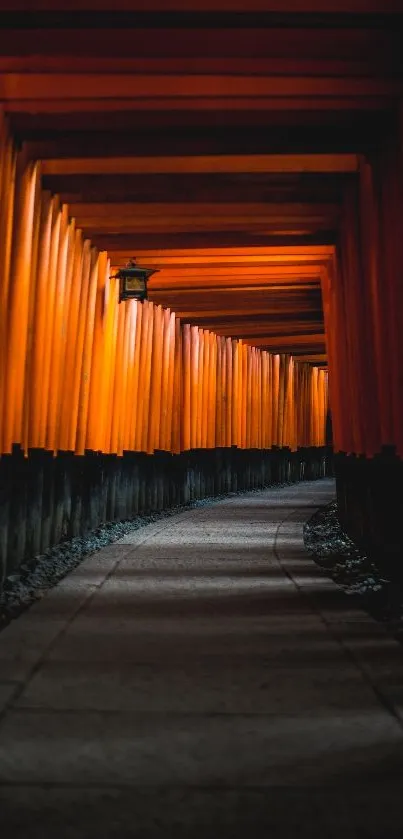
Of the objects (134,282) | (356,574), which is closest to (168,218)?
(134,282)

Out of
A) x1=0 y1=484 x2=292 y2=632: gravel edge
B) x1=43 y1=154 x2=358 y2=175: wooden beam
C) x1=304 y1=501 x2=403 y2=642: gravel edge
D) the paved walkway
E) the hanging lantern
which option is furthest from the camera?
the hanging lantern

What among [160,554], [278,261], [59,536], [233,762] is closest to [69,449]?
[59,536]

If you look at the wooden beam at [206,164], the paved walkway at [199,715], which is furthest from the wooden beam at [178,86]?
the paved walkway at [199,715]

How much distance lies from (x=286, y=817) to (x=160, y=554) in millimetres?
6511

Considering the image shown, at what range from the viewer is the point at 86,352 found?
10531 millimetres

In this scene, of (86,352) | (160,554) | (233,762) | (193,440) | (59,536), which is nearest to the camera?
(233,762)

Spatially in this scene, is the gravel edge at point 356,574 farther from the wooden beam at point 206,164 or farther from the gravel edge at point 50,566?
the wooden beam at point 206,164

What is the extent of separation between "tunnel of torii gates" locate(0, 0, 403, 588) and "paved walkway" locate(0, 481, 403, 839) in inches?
84.2

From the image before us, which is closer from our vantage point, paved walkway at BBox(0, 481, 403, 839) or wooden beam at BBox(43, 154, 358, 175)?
paved walkway at BBox(0, 481, 403, 839)

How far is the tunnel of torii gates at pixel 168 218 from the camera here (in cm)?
627

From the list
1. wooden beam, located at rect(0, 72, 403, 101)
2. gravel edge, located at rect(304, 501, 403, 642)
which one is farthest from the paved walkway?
wooden beam, located at rect(0, 72, 403, 101)

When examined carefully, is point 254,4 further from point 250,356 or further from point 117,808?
point 250,356

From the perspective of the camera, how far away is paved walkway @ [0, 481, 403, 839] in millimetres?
2475

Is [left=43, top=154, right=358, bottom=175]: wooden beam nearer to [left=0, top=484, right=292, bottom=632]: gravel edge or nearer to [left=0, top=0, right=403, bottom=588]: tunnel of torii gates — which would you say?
[left=0, top=0, right=403, bottom=588]: tunnel of torii gates
